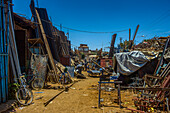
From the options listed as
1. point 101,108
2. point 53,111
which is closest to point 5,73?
point 53,111

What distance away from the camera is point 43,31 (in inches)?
470

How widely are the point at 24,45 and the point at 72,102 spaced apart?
534 cm

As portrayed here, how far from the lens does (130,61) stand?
27.9 feet

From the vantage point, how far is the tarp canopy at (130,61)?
807cm

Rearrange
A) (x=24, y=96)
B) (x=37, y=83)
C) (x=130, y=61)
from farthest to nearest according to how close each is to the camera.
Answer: (x=130, y=61) → (x=37, y=83) → (x=24, y=96)

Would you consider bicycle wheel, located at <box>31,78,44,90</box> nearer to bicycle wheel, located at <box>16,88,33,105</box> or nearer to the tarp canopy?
bicycle wheel, located at <box>16,88,33,105</box>

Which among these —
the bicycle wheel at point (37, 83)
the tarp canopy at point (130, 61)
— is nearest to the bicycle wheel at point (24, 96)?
the bicycle wheel at point (37, 83)

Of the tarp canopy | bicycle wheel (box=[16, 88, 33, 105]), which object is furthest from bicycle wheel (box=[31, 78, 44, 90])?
the tarp canopy

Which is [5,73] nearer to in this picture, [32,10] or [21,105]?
[21,105]

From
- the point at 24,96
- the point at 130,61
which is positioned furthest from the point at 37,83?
the point at 130,61

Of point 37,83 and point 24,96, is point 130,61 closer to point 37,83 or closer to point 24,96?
point 37,83

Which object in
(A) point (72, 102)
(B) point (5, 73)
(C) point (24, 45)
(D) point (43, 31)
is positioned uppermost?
A: (D) point (43, 31)

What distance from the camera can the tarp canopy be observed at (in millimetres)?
8070

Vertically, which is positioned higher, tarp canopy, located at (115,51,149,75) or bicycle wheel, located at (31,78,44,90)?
tarp canopy, located at (115,51,149,75)
